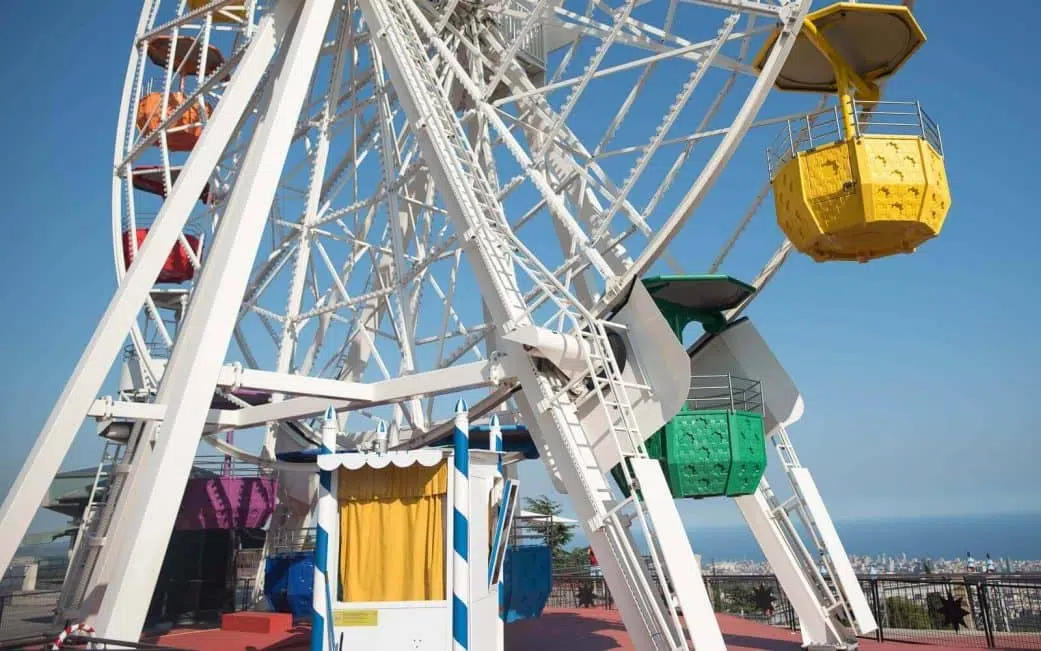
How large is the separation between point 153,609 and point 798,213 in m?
15.5

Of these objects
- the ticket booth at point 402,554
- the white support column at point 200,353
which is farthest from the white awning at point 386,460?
the white support column at point 200,353

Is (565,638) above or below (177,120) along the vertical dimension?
below

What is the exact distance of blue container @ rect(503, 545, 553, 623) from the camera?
13.6 metres

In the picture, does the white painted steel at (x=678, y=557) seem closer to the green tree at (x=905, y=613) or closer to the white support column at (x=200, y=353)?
the white support column at (x=200, y=353)

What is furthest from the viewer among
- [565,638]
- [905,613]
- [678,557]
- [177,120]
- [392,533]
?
[177,120]

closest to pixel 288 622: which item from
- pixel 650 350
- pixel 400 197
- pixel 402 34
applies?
pixel 400 197

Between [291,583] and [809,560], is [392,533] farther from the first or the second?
[291,583]

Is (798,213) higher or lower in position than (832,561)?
higher

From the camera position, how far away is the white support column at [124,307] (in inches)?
369

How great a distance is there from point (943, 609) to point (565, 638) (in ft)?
21.2

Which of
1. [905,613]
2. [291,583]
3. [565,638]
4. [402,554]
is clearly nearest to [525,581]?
[565,638]

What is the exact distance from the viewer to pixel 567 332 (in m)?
11.1

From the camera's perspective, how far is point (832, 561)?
12266 mm

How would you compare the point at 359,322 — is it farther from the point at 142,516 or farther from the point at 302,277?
the point at 142,516
